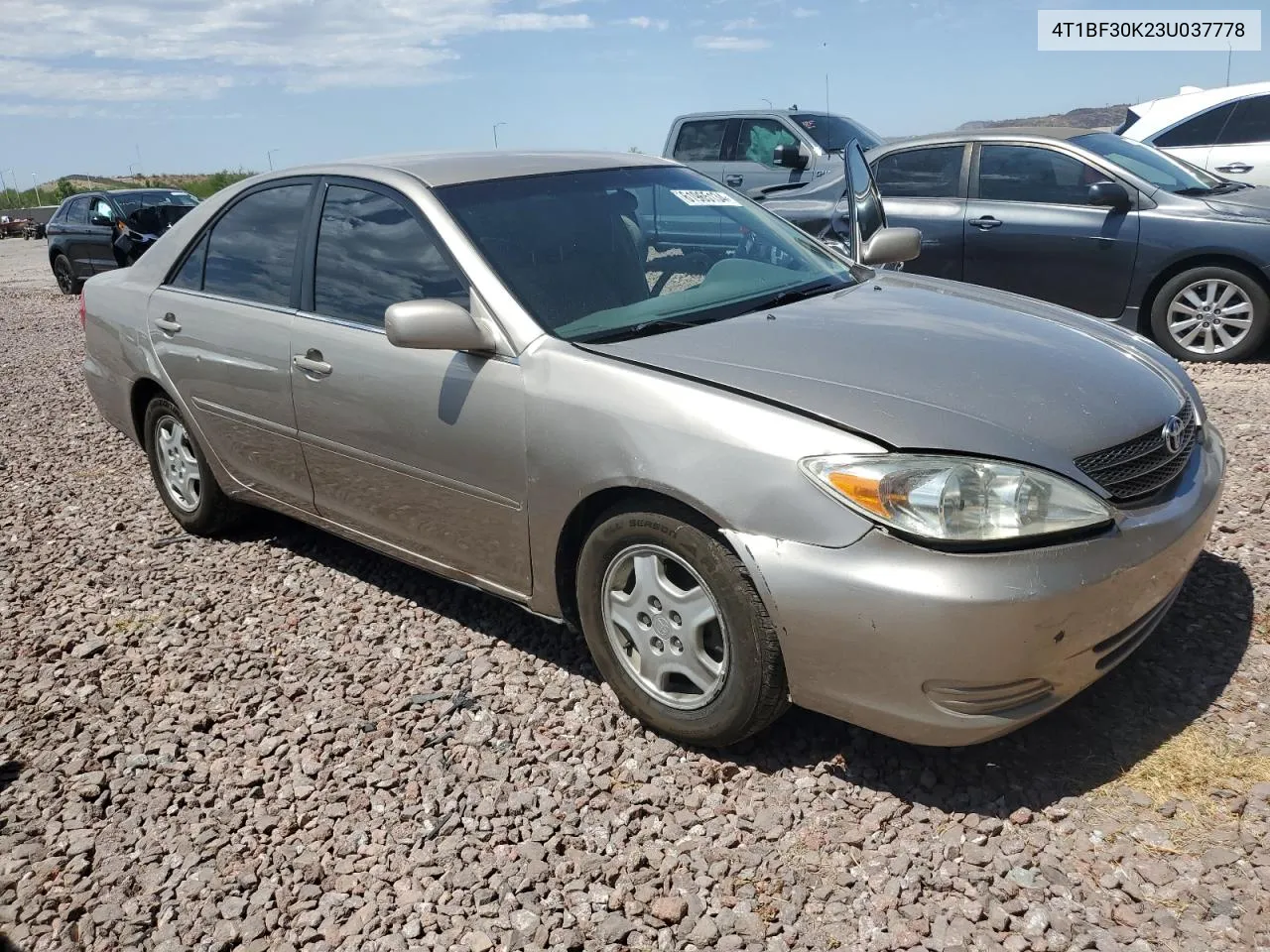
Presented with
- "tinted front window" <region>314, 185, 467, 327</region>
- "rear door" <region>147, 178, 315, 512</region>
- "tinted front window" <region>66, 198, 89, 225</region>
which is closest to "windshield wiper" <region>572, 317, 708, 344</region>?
"tinted front window" <region>314, 185, 467, 327</region>

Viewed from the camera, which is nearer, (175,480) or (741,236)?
(741,236)

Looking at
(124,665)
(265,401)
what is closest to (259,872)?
(124,665)


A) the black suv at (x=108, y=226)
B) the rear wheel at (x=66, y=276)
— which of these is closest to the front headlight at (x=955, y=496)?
the black suv at (x=108, y=226)

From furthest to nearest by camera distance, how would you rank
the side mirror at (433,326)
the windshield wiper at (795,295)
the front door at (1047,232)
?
the front door at (1047,232) < the windshield wiper at (795,295) < the side mirror at (433,326)

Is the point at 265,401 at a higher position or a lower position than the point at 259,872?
higher

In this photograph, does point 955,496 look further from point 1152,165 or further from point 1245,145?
point 1245,145

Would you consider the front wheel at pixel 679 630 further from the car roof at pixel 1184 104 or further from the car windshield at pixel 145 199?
the car windshield at pixel 145 199

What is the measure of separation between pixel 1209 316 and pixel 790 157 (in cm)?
476

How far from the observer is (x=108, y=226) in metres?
16.6

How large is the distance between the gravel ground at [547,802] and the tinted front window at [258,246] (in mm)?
1290

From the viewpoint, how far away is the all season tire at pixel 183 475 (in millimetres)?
4930

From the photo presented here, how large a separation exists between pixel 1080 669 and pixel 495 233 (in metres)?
2.18

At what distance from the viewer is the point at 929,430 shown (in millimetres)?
2686

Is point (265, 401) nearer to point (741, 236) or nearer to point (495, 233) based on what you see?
point (495, 233)
